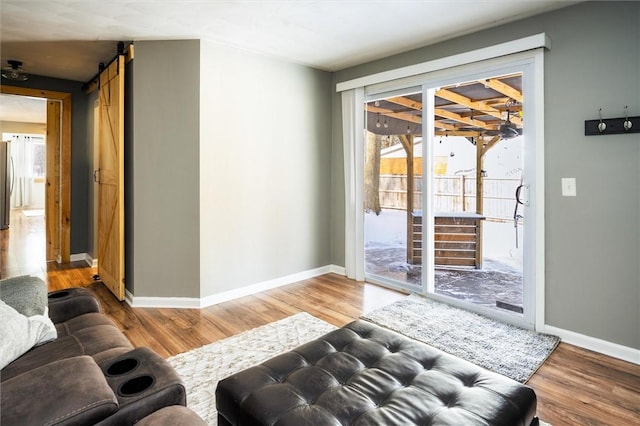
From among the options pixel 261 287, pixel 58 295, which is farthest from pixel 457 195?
pixel 58 295

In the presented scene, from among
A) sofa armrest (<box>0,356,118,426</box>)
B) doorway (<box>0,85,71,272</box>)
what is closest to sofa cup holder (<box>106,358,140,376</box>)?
sofa armrest (<box>0,356,118,426</box>)

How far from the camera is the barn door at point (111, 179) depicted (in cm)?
363

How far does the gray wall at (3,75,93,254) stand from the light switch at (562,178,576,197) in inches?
228

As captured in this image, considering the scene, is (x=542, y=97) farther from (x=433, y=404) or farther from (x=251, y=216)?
(x=251, y=216)

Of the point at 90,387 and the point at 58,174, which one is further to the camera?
the point at 58,174

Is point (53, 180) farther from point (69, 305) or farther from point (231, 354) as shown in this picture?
point (231, 354)

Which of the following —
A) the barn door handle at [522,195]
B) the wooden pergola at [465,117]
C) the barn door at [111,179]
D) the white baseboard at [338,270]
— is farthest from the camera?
the white baseboard at [338,270]

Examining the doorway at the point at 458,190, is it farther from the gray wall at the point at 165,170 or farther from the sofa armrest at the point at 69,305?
the sofa armrest at the point at 69,305

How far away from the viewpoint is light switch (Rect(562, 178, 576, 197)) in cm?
279

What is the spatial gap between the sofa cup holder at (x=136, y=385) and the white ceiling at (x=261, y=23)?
2.58m

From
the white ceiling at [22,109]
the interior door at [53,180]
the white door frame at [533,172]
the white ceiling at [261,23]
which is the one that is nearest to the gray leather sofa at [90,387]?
the white ceiling at [261,23]

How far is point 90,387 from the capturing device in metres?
1.12

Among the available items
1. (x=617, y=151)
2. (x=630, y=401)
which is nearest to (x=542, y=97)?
(x=617, y=151)

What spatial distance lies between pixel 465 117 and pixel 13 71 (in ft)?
16.9
